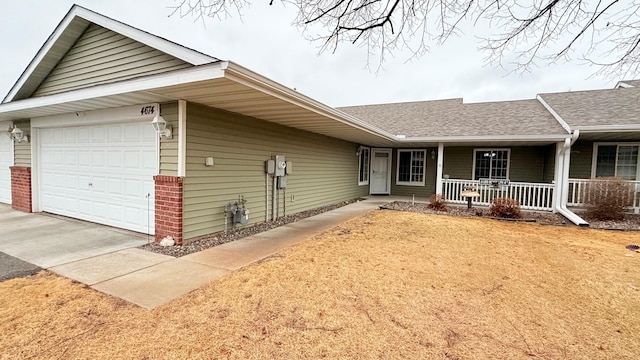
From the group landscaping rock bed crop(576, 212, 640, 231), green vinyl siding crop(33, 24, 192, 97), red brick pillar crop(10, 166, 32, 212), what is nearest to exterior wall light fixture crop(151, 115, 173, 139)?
green vinyl siding crop(33, 24, 192, 97)

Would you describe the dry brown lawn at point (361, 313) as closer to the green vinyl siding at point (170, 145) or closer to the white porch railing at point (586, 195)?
the green vinyl siding at point (170, 145)

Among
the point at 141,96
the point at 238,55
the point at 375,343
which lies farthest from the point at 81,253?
the point at 238,55

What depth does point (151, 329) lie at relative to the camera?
8.09ft

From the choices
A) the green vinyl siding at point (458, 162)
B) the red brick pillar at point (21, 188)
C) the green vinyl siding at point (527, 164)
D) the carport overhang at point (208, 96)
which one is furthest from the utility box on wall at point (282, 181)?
the green vinyl siding at point (527, 164)

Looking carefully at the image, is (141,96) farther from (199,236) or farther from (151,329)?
(151,329)

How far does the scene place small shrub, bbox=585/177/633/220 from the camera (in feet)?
25.4

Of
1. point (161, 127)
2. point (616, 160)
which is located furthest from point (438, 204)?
point (161, 127)

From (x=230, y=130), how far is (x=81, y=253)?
3078 mm

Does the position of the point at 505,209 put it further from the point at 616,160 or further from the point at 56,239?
the point at 56,239

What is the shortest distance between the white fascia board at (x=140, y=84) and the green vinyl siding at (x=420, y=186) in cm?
1091

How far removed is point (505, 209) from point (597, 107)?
5.33 metres

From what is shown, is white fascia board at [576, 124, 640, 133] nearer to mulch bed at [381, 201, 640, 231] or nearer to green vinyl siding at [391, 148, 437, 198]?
mulch bed at [381, 201, 640, 231]

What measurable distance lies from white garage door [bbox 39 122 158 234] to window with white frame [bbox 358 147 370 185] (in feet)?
28.3

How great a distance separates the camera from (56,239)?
16.9 ft
